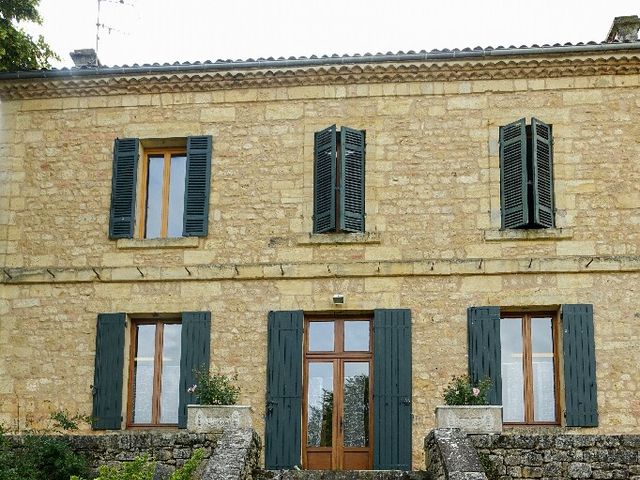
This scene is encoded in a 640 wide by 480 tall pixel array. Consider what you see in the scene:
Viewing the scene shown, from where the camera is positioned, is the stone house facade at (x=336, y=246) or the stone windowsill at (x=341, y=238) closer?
the stone house facade at (x=336, y=246)

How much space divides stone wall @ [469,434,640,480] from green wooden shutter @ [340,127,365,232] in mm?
4203

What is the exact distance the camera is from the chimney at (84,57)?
58.0ft

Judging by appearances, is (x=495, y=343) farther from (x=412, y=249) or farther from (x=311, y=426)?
(x=311, y=426)

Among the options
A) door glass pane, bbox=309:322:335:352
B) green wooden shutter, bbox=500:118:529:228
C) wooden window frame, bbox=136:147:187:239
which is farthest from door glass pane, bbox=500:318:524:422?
wooden window frame, bbox=136:147:187:239

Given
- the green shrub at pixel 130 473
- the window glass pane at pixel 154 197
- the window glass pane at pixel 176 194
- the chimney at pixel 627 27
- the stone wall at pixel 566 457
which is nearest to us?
the green shrub at pixel 130 473

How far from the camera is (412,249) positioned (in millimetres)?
15883

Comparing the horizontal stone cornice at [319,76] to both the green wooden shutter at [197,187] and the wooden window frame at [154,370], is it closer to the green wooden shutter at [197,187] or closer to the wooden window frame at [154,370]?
the green wooden shutter at [197,187]

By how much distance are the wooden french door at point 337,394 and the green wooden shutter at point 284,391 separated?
0.24m

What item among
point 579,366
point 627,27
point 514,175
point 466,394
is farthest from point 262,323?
point 627,27

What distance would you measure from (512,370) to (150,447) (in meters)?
5.07

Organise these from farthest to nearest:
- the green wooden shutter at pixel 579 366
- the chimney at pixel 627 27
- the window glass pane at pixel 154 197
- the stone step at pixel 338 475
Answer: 1. the window glass pane at pixel 154 197
2. the chimney at pixel 627 27
3. the green wooden shutter at pixel 579 366
4. the stone step at pixel 338 475

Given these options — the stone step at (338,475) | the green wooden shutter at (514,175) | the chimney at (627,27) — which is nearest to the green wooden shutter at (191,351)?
the stone step at (338,475)

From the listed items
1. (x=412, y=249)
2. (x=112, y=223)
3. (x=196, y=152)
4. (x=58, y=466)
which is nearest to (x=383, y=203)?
(x=412, y=249)

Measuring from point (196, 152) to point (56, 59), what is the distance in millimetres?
4478
